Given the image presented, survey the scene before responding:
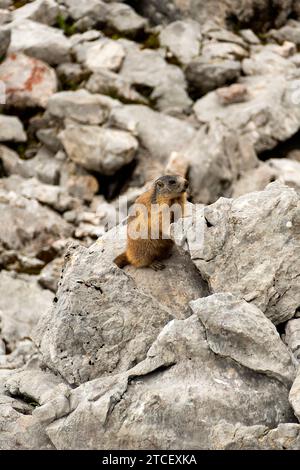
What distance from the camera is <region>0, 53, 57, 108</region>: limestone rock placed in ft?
98.1

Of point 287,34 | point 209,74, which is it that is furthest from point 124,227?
point 287,34

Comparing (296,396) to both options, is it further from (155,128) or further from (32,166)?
(32,166)

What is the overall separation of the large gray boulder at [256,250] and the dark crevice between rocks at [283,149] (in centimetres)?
1545

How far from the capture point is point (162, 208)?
44.1ft

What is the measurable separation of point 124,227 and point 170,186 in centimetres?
138

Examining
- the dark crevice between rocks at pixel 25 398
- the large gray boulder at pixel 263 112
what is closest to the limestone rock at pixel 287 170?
the large gray boulder at pixel 263 112

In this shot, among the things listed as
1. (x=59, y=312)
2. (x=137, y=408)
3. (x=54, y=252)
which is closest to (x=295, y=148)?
(x=54, y=252)

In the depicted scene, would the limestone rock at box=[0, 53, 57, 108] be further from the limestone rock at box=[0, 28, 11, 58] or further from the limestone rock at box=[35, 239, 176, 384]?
the limestone rock at box=[35, 239, 176, 384]

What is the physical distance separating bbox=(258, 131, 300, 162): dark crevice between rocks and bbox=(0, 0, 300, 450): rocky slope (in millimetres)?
128

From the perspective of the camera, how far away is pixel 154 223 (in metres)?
13.0

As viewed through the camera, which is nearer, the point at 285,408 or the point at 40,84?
the point at 285,408

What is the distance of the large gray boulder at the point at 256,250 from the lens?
1181cm

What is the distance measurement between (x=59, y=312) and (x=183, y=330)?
2.71 meters

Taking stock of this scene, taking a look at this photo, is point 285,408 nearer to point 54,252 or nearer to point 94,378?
point 94,378
